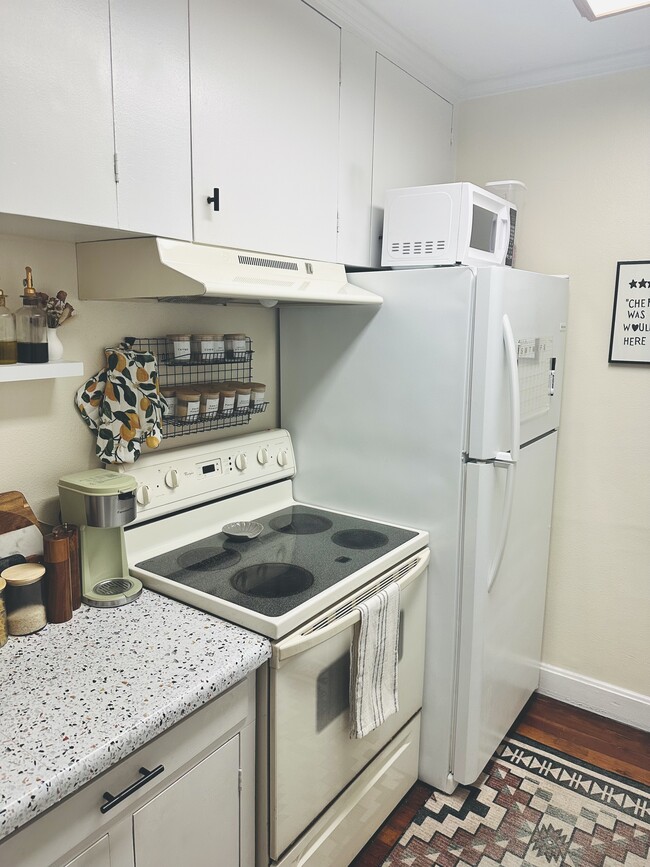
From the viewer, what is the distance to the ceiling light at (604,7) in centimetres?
148

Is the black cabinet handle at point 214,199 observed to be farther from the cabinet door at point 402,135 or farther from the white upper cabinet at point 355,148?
the cabinet door at point 402,135

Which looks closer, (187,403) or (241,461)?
(187,403)

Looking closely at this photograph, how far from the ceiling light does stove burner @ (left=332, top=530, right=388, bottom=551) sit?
1.47m

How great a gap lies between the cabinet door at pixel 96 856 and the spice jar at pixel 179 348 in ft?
3.96

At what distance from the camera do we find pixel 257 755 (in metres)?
1.51

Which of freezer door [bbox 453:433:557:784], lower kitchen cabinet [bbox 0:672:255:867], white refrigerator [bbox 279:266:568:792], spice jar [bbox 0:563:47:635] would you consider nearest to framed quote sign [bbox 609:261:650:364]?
white refrigerator [bbox 279:266:568:792]

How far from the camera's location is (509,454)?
1996 millimetres

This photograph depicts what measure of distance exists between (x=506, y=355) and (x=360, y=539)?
0.72 meters

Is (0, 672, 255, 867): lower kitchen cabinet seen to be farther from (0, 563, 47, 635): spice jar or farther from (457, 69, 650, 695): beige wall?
(457, 69, 650, 695): beige wall

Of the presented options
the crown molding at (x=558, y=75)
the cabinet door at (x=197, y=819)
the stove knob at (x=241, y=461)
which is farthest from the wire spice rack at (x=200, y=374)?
the crown molding at (x=558, y=75)

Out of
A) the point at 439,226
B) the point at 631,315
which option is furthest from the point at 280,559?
the point at 631,315

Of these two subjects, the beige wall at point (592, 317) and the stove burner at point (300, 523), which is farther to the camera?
the beige wall at point (592, 317)

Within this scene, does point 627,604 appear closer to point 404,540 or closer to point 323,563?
point 404,540

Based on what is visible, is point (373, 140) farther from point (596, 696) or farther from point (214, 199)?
point (596, 696)
